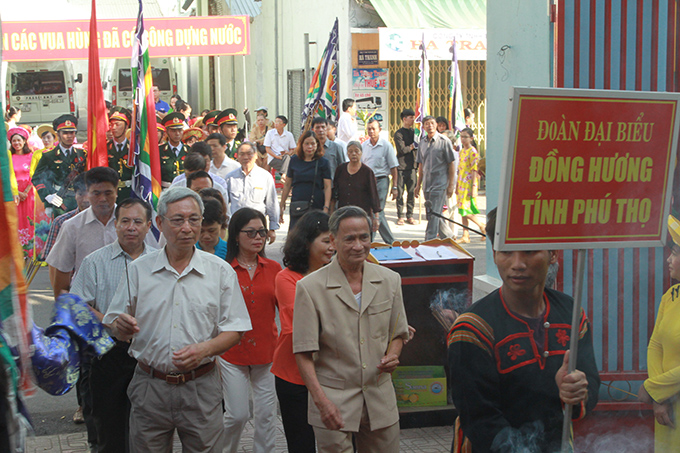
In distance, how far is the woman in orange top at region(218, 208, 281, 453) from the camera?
4.53 m

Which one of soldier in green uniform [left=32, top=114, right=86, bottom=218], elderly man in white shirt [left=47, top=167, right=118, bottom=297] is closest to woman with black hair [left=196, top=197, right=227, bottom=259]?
elderly man in white shirt [left=47, top=167, right=118, bottom=297]

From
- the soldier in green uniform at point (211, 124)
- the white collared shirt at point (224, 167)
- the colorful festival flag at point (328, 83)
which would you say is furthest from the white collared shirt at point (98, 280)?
the soldier in green uniform at point (211, 124)

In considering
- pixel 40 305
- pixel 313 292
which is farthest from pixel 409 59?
pixel 313 292

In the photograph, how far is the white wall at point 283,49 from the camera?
1945 centimetres

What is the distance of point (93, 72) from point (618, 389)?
16.8 feet

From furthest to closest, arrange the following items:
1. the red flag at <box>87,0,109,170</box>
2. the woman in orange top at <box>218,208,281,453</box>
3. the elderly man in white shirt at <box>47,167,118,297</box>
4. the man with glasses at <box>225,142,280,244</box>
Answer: the man with glasses at <box>225,142,280,244</box> < the red flag at <box>87,0,109,170</box> < the elderly man in white shirt at <box>47,167,118,297</box> < the woman in orange top at <box>218,208,281,453</box>

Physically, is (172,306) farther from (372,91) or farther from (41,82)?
(41,82)

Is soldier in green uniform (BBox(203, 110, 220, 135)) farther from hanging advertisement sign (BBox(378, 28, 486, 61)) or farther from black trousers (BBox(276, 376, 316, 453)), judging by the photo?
black trousers (BBox(276, 376, 316, 453))

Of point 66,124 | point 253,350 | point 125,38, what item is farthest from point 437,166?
point 125,38

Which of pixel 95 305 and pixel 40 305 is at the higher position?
pixel 95 305

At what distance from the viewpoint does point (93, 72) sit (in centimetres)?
685

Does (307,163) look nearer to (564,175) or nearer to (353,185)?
(353,185)

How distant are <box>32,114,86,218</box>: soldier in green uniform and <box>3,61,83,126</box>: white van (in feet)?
57.5

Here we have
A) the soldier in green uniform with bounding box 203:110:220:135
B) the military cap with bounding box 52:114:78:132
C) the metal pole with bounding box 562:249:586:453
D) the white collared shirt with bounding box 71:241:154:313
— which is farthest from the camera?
the soldier in green uniform with bounding box 203:110:220:135
